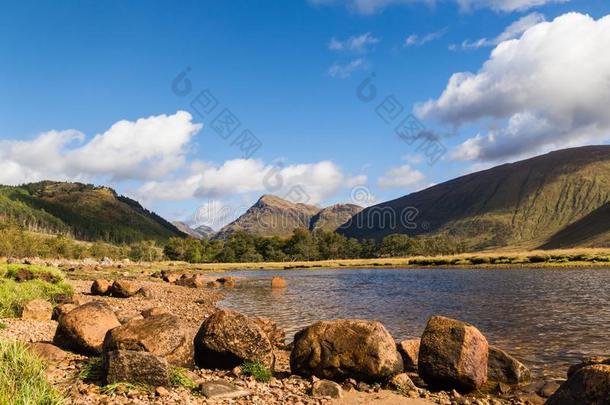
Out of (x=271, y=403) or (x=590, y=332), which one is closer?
(x=271, y=403)

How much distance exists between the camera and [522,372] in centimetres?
1575

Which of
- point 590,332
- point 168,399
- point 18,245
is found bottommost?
point 590,332

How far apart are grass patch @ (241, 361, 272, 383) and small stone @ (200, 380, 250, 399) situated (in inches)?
73.7

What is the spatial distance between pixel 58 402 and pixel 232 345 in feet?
22.4

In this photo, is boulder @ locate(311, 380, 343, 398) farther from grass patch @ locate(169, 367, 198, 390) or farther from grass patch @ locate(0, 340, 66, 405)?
grass patch @ locate(0, 340, 66, 405)

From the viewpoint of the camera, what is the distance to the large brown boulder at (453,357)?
47.9 ft

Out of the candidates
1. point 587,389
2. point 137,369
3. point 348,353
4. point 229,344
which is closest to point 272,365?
point 229,344

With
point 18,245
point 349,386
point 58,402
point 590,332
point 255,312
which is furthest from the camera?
point 18,245

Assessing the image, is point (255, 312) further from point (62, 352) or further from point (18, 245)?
point (18, 245)

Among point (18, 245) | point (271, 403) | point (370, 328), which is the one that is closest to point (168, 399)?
point (271, 403)

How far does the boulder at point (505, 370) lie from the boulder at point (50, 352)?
1456 cm

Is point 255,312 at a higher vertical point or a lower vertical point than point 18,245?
lower

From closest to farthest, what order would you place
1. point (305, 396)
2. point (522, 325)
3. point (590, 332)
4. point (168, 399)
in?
point (168, 399)
point (305, 396)
point (590, 332)
point (522, 325)

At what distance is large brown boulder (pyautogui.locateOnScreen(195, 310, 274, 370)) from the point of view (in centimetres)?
1556
